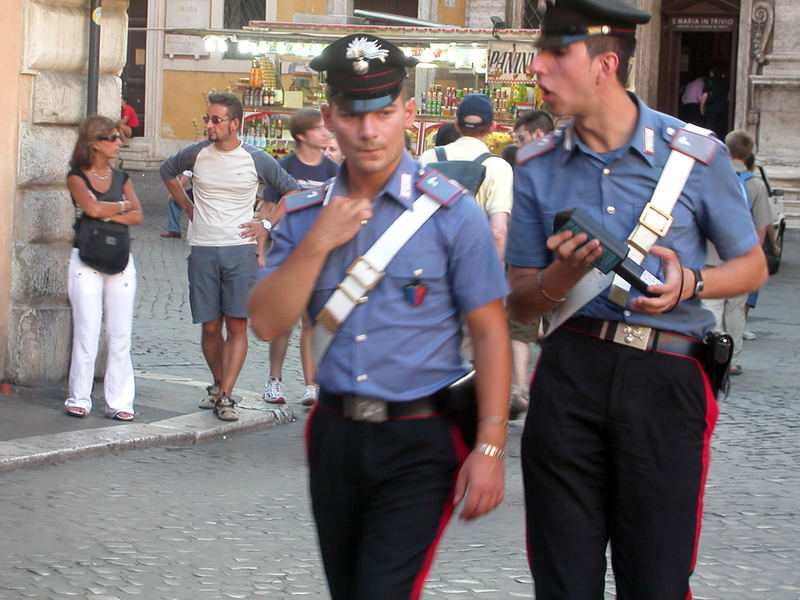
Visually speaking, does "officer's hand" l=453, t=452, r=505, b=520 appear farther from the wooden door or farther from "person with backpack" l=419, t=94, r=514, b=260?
the wooden door

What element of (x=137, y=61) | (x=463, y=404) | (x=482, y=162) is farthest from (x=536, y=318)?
(x=137, y=61)

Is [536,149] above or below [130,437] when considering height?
above

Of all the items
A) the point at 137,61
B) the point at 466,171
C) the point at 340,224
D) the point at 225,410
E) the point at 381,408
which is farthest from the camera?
the point at 137,61

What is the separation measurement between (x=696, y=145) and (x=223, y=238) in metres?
5.22

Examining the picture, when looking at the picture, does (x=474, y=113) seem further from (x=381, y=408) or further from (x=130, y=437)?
(x=381, y=408)

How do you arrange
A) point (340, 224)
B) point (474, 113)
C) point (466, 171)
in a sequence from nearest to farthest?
point (340, 224)
point (466, 171)
point (474, 113)

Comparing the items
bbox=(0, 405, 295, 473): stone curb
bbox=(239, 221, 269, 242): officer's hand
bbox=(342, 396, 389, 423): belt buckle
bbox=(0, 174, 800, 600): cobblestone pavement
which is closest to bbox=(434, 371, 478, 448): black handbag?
bbox=(342, 396, 389, 423): belt buckle

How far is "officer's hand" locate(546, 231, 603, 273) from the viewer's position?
3066mm

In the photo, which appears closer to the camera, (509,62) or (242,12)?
(509,62)

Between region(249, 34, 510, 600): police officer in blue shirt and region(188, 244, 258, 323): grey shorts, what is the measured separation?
5.00m

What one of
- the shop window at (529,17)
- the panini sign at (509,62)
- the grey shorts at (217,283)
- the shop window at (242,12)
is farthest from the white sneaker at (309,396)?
the shop window at (242,12)

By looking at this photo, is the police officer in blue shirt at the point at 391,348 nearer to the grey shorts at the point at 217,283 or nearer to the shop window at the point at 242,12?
the grey shorts at the point at 217,283

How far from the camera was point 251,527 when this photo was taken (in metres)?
5.83

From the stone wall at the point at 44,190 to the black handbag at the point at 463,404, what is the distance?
5709 mm
